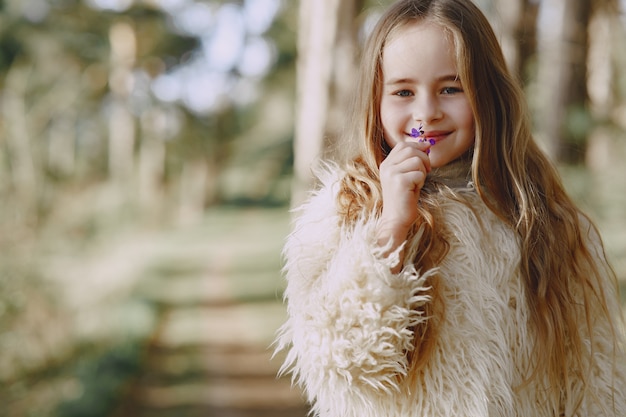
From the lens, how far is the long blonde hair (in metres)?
1.79

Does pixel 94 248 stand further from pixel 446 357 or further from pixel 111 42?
pixel 446 357

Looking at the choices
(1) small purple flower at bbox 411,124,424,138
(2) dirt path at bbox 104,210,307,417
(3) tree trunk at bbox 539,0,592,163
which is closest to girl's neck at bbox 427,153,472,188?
(1) small purple flower at bbox 411,124,424,138

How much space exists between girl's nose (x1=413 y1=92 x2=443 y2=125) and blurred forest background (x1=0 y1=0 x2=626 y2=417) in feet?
1.61

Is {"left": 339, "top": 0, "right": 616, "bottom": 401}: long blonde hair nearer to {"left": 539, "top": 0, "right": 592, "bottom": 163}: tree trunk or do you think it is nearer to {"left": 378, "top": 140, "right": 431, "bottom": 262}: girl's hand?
{"left": 378, "top": 140, "right": 431, "bottom": 262}: girl's hand

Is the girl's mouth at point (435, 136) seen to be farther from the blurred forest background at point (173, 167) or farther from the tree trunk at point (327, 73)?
the tree trunk at point (327, 73)

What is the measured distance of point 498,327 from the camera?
1.72 meters

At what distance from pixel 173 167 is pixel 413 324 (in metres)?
21.1

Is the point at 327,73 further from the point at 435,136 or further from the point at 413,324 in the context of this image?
the point at 413,324

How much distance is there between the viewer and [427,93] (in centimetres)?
182

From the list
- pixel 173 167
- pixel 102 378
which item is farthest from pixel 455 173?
pixel 173 167


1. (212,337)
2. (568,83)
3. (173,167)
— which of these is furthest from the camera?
(173,167)

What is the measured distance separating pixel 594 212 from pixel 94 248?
1133 cm

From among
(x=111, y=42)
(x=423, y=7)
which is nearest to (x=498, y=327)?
(x=423, y=7)

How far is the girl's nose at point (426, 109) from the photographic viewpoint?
1.81m
